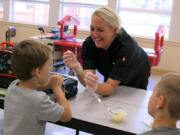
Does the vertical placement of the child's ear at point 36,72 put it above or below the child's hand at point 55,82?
above

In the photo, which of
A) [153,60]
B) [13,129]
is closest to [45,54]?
[13,129]

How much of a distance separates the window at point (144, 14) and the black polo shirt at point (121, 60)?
12.9ft

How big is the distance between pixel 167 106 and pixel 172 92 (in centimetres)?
6

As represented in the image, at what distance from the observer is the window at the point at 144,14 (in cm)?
577

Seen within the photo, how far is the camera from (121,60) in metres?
1.86

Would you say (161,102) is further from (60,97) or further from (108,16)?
(108,16)

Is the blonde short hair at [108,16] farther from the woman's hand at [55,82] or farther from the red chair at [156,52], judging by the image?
the red chair at [156,52]

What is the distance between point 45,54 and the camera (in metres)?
1.29

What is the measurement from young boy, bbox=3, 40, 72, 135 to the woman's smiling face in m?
0.62

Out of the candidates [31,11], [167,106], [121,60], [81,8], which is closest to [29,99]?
[167,106]

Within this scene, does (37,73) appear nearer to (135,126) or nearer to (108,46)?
(135,126)

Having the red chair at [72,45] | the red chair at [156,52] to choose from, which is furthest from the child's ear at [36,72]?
the red chair at [72,45]

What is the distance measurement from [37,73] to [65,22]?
3386 millimetres

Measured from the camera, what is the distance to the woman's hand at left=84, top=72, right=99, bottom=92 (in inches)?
64.2
